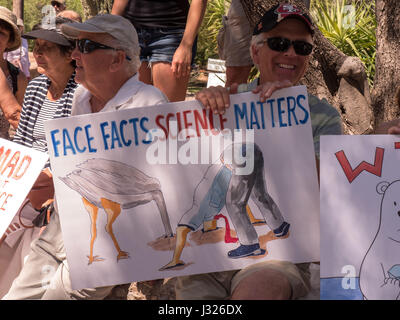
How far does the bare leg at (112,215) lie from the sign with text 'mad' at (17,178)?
40cm

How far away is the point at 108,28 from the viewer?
9.52 feet

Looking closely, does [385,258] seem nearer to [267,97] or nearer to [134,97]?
[267,97]

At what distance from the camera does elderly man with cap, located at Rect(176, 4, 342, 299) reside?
7.80 feet

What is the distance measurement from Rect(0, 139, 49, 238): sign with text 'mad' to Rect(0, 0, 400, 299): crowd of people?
0.20 meters

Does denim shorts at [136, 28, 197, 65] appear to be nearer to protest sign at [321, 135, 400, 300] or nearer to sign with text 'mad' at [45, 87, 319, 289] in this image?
sign with text 'mad' at [45, 87, 319, 289]

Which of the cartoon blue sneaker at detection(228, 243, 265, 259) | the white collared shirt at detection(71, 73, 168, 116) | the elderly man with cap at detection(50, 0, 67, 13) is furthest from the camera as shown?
the elderly man with cap at detection(50, 0, 67, 13)

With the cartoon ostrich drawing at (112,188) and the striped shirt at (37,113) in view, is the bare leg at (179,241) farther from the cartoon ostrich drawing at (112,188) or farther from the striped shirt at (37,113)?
the striped shirt at (37,113)

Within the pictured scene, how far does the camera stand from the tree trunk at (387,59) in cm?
502

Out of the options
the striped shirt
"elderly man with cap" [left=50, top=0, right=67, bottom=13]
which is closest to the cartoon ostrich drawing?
the striped shirt

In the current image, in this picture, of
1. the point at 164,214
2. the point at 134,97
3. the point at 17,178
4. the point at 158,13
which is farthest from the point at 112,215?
the point at 158,13

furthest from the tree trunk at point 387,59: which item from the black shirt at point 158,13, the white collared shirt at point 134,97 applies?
the white collared shirt at point 134,97

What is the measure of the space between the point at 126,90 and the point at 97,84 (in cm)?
15

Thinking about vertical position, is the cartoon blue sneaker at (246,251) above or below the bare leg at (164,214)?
below

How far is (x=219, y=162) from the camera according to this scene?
8.14 feet
